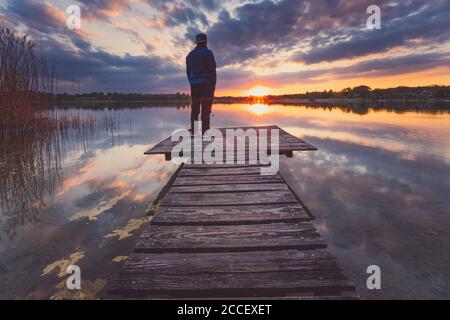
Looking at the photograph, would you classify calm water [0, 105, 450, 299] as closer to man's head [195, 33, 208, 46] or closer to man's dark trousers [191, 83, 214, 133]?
man's dark trousers [191, 83, 214, 133]

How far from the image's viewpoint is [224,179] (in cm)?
414

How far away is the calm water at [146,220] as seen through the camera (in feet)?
9.08

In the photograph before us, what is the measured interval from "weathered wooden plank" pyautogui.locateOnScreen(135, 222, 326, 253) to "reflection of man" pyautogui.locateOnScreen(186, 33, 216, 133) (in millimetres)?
5687

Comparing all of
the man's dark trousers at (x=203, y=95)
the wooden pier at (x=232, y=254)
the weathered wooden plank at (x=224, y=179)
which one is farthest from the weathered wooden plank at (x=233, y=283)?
the man's dark trousers at (x=203, y=95)

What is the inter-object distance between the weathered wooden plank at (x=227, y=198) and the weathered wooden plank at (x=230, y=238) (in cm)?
58

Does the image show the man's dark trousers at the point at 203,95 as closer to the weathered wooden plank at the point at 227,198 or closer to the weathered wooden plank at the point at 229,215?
the weathered wooden plank at the point at 227,198

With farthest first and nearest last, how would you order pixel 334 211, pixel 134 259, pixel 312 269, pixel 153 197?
pixel 153 197
pixel 334 211
pixel 134 259
pixel 312 269

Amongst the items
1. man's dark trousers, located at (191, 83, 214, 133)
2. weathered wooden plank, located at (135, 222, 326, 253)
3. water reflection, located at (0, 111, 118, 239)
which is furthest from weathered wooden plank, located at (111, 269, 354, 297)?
man's dark trousers, located at (191, 83, 214, 133)

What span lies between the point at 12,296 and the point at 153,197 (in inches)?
116

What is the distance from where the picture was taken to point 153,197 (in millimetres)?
5273

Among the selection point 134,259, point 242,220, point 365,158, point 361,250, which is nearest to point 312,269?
point 242,220

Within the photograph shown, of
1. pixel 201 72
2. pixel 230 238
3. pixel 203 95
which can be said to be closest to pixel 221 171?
pixel 230 238

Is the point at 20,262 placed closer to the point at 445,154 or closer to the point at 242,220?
the point at 242,220

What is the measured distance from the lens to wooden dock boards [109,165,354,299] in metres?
1.75
